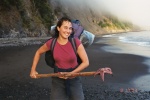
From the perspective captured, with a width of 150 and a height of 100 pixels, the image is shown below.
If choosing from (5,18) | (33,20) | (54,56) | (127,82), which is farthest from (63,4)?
(54,56)

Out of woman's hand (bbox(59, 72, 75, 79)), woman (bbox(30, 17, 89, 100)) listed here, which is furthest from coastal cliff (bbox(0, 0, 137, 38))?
woman's hand (bbox(59, 72, 75, 79))

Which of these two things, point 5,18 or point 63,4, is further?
point 63,4

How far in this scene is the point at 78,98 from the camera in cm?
488

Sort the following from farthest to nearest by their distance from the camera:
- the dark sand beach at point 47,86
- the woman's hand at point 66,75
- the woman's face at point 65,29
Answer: the dark sand beach at point 47,86 → the woman's face at point 65,29 → the woman's hand at point 66,75

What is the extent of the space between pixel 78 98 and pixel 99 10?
95357mm

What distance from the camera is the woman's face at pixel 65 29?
15.9 feet

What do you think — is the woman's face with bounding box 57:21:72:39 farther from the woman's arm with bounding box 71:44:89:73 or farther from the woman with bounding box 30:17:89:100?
the woman's arm with bounding box 71:44:89:73

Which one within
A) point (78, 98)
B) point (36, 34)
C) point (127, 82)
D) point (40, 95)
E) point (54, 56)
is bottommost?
point (36, 34)

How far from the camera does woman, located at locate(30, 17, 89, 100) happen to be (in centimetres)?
479

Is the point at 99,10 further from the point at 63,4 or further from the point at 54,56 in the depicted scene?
the point at 54,56

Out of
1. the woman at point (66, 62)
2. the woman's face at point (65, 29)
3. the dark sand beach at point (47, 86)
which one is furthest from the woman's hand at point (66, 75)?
the dark sand beach at point (47, 86)

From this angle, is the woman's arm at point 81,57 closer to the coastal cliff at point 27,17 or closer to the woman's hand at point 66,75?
the woman's hand at point 66,75

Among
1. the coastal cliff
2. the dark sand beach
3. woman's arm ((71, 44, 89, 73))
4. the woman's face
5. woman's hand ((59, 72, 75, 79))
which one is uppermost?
the woman's face

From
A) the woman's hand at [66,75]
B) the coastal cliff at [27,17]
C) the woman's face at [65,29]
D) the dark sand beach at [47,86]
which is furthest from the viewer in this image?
the coastal cliff at [27,17]
